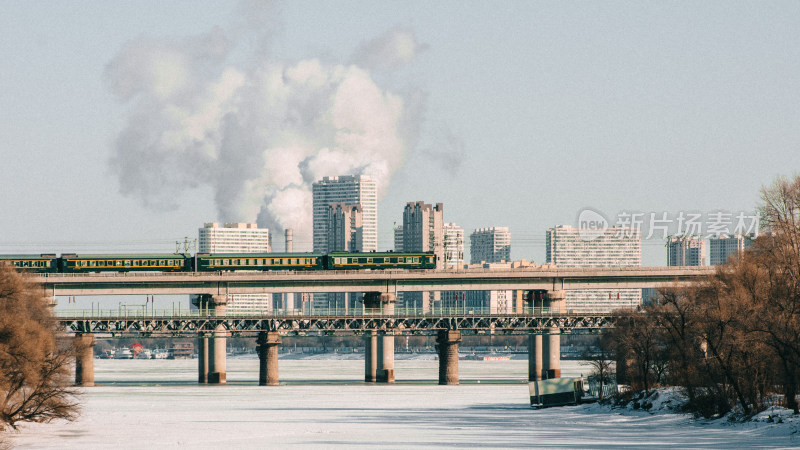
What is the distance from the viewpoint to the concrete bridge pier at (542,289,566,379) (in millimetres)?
138625

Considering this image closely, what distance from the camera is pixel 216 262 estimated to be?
137 metres

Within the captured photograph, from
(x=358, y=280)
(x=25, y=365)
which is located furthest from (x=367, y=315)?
(x=25, y=365)

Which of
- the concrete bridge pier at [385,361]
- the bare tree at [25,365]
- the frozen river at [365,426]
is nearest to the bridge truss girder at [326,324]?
the concrete bridge pier at [385,361]

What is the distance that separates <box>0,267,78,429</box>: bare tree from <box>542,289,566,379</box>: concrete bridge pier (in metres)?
75.4

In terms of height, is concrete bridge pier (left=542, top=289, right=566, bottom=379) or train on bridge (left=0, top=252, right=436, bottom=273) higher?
train on bridge (left=0, top=252, right=436, bottom=273)

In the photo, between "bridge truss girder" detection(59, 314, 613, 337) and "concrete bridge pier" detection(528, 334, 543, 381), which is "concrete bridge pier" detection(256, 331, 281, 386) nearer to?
"bridge truss girder" detection(59, 314, 613, 337)

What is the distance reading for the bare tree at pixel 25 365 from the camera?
6322 cm

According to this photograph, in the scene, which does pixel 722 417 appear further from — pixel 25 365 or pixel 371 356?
pixel 371 356

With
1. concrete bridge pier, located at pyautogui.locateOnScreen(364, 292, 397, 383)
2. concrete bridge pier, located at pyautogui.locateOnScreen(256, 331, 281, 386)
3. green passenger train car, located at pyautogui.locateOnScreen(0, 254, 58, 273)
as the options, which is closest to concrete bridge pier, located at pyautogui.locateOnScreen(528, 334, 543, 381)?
concrete bridge pier, located at pyautogui.locateOnScreen(364, 292, 397, 383)

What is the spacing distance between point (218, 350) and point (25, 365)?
71.9 meters

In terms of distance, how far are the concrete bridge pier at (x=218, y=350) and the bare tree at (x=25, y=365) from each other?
59.7m

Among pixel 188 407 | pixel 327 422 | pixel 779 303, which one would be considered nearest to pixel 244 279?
pixel 188 407

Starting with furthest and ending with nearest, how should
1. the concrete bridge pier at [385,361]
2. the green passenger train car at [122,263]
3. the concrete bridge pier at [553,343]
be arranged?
the concrete bridge pier at [553,343] → the concrete bridge pier at [385,361] → the green passenger train car at [122,263]

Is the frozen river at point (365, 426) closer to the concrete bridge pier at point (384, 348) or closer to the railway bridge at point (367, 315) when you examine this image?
the railway bridge at point (367, 315)
